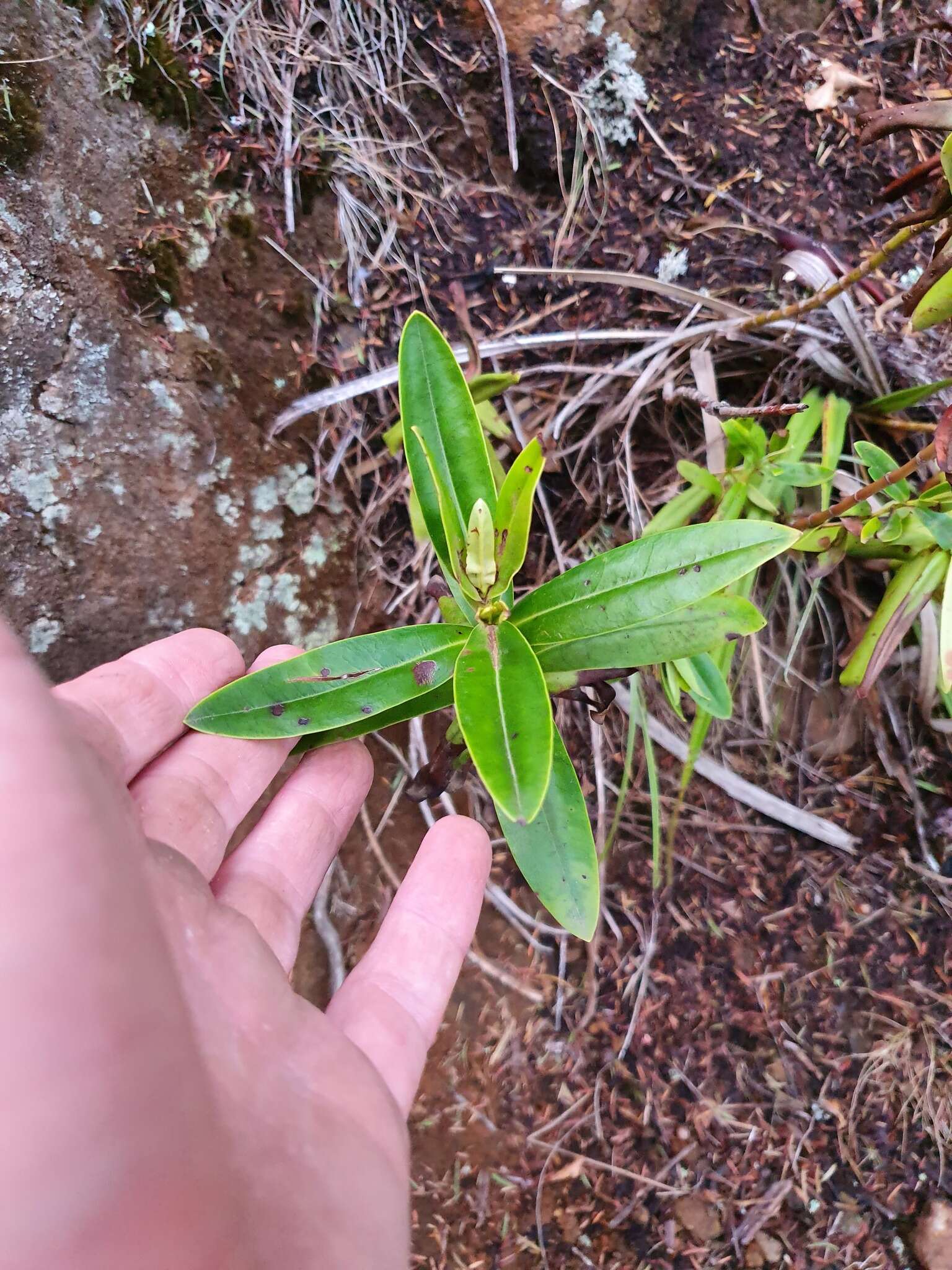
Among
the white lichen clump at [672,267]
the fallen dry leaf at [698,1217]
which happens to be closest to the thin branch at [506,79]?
the white lichen clump at [672,267]

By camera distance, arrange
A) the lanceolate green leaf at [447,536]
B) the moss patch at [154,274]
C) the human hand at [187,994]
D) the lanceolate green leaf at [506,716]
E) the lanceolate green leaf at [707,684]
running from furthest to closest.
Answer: the moss patch at [154,274] → the lanceolate green leaf at [707,684] → the lanceolate green leaf at [447,536] → the lanceolate green leaf at [506,716] → the human hand at [187,994]

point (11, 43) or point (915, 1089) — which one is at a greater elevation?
point (11, 43)

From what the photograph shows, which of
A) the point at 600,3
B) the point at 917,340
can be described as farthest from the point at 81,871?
the point at 600,3

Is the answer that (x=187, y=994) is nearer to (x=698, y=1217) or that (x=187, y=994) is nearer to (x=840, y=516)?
(x=840, y=516)

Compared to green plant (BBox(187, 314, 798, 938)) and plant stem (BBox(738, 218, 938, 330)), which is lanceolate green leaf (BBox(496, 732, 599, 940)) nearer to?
green plant (BBox(187, 314, 798, 938))

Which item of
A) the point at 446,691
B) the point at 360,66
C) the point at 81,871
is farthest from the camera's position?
the point at 360,66

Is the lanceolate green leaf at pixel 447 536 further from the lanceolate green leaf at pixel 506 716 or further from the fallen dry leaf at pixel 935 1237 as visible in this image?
the fallen dry leaf at pixel 935 1237

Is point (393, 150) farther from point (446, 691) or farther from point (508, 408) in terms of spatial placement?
point (446, 691)
